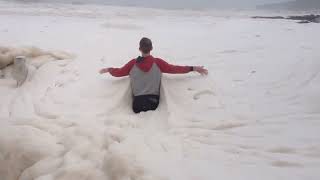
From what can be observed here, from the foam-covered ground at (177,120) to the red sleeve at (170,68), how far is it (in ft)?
0.91

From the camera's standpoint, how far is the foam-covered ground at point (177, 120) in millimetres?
3781

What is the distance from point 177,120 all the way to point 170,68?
2.63 feet

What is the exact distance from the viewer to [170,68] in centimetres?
531

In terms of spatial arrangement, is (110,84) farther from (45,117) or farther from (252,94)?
(252,94)

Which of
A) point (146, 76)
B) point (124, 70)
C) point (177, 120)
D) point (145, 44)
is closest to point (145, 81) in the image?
point (146, 76)

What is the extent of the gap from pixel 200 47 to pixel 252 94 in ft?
8.32

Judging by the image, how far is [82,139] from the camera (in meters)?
4.42

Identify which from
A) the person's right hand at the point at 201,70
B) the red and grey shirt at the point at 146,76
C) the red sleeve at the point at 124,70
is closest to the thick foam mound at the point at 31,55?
the red sleeve at the point at 124,70

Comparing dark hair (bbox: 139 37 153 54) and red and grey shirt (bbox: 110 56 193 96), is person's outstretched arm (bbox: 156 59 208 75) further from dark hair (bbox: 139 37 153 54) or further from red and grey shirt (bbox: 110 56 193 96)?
dark hair (bbox: 139 37 153 54)

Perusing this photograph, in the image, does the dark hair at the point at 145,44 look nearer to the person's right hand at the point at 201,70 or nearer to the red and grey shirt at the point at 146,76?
the red and grey shirt at the point at 146,76

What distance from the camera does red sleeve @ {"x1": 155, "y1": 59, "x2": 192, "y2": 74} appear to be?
5.29m

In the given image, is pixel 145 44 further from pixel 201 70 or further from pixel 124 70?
pixel 201 70

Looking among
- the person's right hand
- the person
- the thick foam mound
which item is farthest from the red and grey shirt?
the thick foam mound

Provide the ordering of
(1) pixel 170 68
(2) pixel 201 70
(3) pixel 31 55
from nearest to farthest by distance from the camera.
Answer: (1) pixel 170 68 < (2) pixel 201 70 < (3) pixel 31 55
